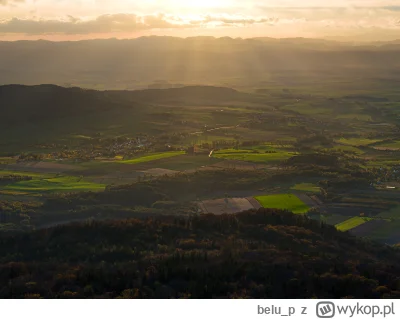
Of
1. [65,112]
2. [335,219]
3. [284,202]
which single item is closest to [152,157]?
[284,202]

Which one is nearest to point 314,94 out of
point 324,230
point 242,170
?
point 242,170

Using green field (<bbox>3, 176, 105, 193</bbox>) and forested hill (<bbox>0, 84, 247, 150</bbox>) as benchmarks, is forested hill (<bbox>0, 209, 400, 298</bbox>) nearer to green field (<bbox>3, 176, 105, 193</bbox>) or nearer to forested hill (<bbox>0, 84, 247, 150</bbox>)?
green field (<bbox>3, 176, 105, 193</bbox>)

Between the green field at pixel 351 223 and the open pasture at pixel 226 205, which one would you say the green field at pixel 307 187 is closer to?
the open pasture at pixel 226 205

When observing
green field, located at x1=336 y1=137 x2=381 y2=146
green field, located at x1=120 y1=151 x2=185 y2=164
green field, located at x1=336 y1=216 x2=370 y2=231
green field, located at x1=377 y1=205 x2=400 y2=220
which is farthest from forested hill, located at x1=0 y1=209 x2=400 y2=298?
→ green field, located at x1=336 y1=137 x2=381 y2=146

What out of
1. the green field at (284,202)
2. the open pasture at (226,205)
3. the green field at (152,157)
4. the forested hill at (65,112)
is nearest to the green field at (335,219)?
the green field at (284,202)

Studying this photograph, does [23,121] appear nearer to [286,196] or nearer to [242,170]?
[242,170]

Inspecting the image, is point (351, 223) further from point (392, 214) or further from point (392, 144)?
point (392, 144)
